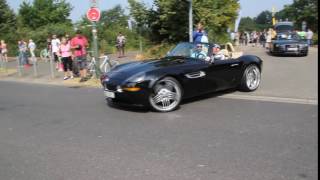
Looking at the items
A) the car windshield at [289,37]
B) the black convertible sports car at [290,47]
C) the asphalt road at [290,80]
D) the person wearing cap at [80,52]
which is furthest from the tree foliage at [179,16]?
the person wearing cap at [80,52]

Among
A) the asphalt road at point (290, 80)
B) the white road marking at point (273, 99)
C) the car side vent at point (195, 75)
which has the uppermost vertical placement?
the car side vent at point (195, 75)

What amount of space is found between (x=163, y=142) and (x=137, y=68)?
3.12 meters

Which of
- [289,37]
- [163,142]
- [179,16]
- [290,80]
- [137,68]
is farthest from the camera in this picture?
[289,37]

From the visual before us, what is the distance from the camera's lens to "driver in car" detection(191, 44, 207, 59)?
401 inches

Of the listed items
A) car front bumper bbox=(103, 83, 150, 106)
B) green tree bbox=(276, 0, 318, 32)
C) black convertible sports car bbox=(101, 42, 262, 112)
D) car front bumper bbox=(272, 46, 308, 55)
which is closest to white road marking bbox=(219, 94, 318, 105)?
black convertible sports car bbox=(101, 42, 262, 112)

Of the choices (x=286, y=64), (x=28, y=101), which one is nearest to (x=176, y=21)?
(x=286, y=64)

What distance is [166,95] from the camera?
897cm

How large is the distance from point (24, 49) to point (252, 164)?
70.6 ft

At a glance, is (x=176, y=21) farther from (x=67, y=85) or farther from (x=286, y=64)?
(x=67, y=85)

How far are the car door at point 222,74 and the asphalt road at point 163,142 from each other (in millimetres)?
343

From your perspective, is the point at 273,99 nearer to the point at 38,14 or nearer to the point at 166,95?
the point at 166,95

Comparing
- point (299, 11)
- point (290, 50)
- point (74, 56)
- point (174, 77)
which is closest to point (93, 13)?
point (74, 56)

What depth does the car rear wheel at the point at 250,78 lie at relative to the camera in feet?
36.3

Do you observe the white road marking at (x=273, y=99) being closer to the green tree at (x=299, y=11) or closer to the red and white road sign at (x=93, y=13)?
the red and white road sign at (x=93, y=13)
